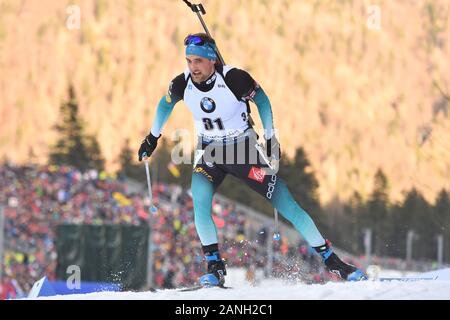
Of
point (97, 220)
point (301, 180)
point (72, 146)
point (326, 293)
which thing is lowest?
point (326, 293)

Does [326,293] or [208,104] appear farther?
[208,104]

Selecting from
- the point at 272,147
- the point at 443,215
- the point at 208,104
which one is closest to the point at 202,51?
the point at 208,104

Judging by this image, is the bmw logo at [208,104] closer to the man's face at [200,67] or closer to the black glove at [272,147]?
the man's face at [200,67]

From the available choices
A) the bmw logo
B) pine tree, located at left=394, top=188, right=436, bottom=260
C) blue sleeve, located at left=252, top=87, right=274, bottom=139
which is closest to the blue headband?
the bmw logo

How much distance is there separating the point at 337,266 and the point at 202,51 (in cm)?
204

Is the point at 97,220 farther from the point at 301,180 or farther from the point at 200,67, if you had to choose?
the point at 200,67

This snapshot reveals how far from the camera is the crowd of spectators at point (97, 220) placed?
1215 inches

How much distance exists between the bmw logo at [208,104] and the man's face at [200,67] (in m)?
0.16

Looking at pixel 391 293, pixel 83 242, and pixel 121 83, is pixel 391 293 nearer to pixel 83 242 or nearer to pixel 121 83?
pixel 83 242

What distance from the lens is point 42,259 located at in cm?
3184

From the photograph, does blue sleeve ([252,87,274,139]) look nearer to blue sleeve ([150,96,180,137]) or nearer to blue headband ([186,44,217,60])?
blue headband ([186,44,217,60])

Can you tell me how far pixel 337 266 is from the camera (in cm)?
899

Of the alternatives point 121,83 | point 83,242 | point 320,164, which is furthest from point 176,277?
point 121,83

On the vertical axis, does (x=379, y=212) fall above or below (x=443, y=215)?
above
